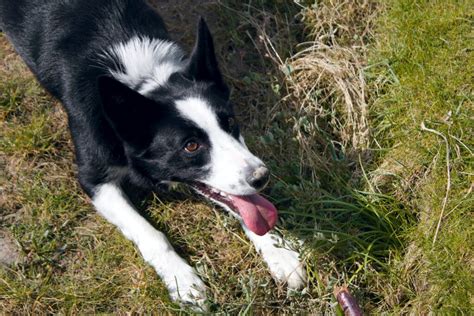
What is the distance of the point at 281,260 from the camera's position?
317cm

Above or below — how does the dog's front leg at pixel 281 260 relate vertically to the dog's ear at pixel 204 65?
below

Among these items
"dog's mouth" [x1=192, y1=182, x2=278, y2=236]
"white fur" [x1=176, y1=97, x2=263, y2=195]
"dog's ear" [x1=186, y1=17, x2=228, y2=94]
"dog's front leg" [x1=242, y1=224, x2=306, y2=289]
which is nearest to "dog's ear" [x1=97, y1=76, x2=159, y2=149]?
"white fur" [x1=176, y1=97, x2=263, y2=195]

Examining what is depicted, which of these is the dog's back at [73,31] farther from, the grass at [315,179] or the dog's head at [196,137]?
the dog's head at [196,137]

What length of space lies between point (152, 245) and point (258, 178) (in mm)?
728

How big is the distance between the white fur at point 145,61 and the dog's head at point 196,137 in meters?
0.10

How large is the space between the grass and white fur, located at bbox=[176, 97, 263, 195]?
0.45 m

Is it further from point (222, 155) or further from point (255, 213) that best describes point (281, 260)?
point (222, 155)

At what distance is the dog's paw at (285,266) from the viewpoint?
10.2 feet

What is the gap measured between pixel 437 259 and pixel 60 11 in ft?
7.97

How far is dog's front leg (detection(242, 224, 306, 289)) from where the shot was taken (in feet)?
10.2

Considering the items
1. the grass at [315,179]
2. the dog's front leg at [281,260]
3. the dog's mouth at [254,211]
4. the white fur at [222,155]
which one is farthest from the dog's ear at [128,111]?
the dog's front leg at [281,260]

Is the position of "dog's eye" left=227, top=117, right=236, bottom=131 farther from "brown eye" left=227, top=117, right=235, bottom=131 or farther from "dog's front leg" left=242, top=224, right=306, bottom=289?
"dog's front leg" left=242, top=224, right=306, bottom=289

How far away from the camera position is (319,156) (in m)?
3.56

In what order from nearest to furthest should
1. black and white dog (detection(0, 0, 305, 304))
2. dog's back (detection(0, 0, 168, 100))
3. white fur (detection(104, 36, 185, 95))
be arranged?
1. black and white dog (detection(0, 0, 305, 304))
2. white fur (detection(104, 36, 185, 95))
3. dog's back (detection(0, 0, 168, 100))
